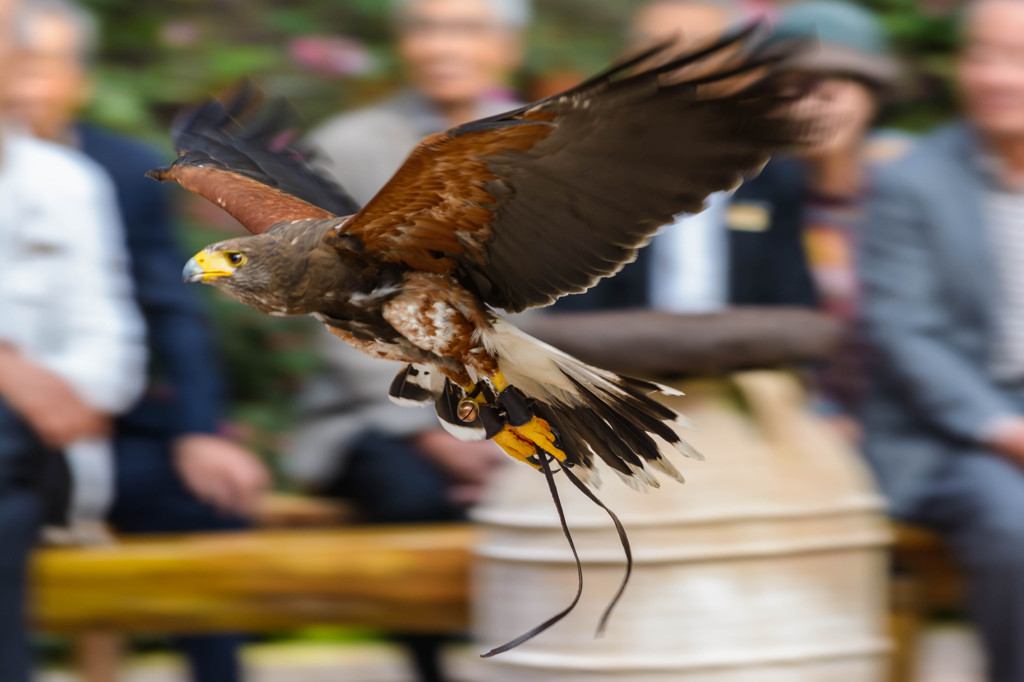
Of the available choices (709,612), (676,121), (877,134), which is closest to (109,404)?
(709,612)

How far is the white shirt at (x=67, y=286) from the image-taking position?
2.72 meters

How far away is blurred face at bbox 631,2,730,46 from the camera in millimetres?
3045

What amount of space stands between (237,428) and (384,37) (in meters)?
1.25

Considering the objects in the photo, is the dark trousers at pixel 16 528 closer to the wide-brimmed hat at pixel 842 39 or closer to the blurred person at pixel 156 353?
the blurred person at pixel 156 353

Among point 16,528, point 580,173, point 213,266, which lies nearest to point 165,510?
point 16,528

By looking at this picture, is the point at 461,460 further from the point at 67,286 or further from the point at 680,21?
the point at 680,21

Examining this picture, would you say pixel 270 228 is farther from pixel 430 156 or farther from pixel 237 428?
pixel 237 428

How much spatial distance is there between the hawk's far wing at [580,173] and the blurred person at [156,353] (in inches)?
51.1

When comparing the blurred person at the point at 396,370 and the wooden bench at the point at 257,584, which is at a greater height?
the blurred person at the point at 396,370

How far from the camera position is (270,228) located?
1.94 m

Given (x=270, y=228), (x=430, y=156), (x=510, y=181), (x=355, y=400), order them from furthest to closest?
(x=355, y=400) → (x=270, y=228) → (x=510, y=181) → (x=430, y=156)

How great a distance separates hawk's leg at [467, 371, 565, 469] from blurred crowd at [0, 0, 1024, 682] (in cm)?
90

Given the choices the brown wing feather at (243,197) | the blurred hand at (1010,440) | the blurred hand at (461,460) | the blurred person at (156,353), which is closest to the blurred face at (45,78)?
the blurred person at (156,353)

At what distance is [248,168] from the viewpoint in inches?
98.3
